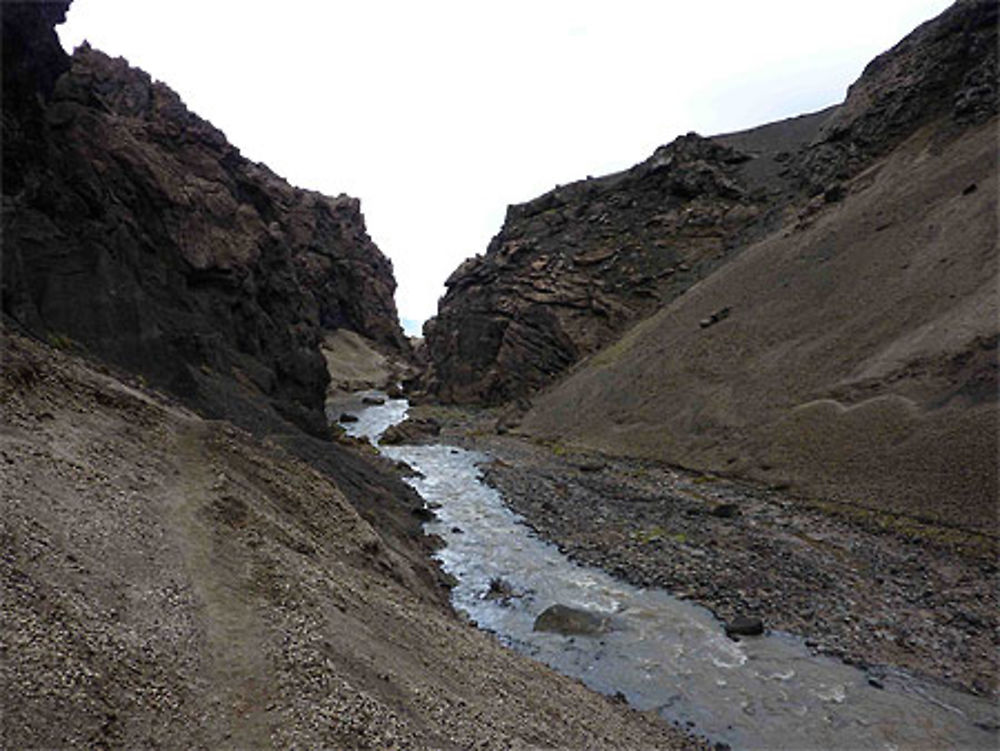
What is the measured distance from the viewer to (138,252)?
32.9 metres

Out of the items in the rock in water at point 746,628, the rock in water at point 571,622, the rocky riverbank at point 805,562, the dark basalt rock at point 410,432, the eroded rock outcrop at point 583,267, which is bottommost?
the rocky riverbank at point 805,562

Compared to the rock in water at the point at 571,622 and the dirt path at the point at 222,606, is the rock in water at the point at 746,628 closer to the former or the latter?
the rock in water at the point at 571,622

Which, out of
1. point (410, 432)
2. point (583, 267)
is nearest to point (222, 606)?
point (410, 432)

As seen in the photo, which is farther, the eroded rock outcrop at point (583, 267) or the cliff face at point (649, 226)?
the eroded rock outcrop at point (583, 267)

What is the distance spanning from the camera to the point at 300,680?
9.17 meters

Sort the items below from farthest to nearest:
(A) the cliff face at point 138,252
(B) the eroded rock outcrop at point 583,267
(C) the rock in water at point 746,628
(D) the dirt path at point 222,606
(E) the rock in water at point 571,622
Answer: (B) the eroded rock outcrop at point 583,267, (A) the cliff face at point 138,252, (E) the rock in water at point 571,622, (C) the rock in water at point 746,628, (D) the dirt path at point 222,606

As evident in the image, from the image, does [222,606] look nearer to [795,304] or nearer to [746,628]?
[746,628]

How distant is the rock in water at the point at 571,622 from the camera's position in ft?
65.9

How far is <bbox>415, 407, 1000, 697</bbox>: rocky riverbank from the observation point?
1856 cm

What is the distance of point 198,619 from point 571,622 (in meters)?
13.3

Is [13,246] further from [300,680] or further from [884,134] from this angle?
[884,134]

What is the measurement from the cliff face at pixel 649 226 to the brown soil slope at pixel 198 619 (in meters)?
62.5

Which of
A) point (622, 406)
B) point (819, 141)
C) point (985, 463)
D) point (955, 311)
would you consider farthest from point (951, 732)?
point (819, 141)

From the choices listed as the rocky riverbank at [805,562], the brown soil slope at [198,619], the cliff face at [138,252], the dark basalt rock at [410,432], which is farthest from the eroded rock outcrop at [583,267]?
the brown soil slope at [198,619]
